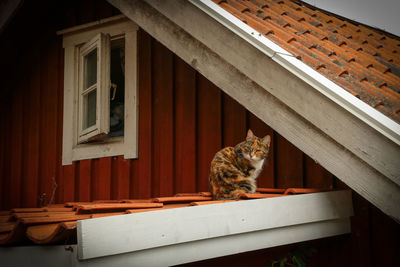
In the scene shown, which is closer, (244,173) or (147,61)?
(244,173)

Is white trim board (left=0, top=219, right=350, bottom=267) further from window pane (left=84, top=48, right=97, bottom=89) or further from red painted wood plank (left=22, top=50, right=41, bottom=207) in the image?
red painted wood plank (left=22, top=50, right=41, bottom=207)

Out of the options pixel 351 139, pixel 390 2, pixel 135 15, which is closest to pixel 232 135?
pixel 135 15

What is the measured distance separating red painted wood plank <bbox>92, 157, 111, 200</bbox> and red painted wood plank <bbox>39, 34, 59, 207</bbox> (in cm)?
75

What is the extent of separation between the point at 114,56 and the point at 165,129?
1.84m

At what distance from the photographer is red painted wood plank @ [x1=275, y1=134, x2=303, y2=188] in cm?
277

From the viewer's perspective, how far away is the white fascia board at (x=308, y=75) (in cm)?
178

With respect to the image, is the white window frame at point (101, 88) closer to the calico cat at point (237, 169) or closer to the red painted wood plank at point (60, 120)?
the red painted wood plank at point (60, 120)

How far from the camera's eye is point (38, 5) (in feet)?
15.9

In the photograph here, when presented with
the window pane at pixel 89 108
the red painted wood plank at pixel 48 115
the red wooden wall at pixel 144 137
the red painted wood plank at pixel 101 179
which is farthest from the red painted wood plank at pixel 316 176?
the red painted wood plank at pixel 48 115

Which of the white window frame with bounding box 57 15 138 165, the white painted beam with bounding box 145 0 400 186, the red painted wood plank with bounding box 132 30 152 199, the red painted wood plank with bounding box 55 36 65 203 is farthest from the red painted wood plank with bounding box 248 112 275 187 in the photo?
the red painted wood plank with bounding box 55 36 65 203

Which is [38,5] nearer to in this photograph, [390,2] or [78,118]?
[78,118]

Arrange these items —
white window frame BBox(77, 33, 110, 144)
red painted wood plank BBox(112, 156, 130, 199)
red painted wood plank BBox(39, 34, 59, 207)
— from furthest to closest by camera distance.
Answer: red painted wood plank BBox(39, 34, 59, 207) → red painted wood plank BBox(112, 156, 130, 199) → white window frame BBox(77, 33, 110, 144)

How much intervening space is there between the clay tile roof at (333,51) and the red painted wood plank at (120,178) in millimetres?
1968

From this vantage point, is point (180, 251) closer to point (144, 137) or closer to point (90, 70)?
point (144, 137)
